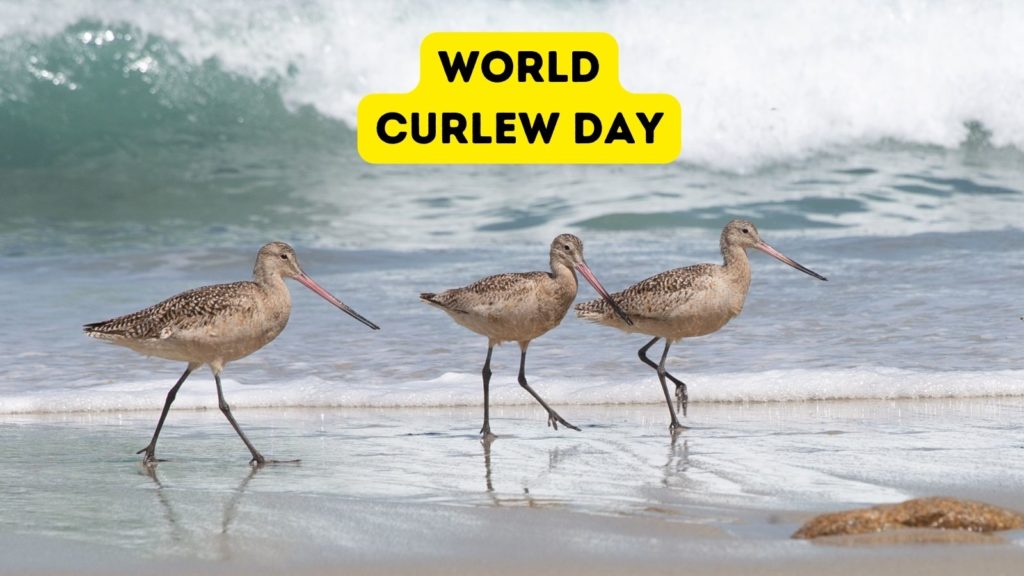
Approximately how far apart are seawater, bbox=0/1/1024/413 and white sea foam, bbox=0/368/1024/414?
2 cm

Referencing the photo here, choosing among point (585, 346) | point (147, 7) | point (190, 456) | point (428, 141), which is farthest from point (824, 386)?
point (147, 7)

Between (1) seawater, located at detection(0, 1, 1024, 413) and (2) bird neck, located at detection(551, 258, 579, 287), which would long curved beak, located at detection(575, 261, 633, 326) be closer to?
(2) bird neck, located at detection(551, 258, 579, 287)

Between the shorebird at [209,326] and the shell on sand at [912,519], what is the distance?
263 centimetres

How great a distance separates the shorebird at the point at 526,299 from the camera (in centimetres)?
714

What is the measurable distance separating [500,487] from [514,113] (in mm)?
14246

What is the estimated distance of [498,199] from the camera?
54.6ft

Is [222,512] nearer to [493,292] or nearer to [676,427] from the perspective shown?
[493,292]

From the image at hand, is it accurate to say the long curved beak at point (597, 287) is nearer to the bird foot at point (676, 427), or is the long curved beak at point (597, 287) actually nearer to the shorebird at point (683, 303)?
the shorebird at point (683, 303)

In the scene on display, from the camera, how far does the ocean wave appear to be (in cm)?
1869

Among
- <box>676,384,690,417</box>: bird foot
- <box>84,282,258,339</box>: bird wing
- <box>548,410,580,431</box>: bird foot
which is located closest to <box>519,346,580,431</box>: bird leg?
<box>548,410,580,431</box>: bird foot

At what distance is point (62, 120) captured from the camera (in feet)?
61.1

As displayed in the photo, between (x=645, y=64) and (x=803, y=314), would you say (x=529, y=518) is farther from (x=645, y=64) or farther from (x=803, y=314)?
(x=645, y=64)

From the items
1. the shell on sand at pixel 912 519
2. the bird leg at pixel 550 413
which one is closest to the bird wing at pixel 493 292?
the bird leg at pixel 550 413

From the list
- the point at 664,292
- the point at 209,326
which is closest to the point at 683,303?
the point at 664,292
